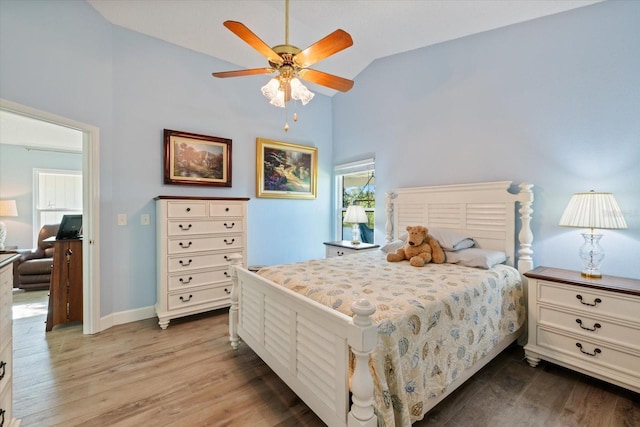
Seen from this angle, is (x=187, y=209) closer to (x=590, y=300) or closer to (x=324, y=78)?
(x=324, y=78)

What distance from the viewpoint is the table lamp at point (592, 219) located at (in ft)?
6.08

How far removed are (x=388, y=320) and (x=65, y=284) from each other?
320cm

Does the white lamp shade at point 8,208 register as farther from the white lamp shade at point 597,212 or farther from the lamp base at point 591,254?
the lamp base at point 591,254

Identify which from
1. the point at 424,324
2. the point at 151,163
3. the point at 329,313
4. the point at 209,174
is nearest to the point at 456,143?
the point at 424,324

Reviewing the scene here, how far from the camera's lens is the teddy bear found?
2.44m

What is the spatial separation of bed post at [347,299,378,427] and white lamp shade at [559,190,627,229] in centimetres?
187

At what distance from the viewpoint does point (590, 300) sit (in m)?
1.83

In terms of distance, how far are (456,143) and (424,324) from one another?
2.28 m

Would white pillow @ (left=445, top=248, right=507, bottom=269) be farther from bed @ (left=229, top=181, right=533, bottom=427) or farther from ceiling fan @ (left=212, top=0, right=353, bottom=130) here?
ceiling fan @ (left=212, top=0, right=353, bottom=130)

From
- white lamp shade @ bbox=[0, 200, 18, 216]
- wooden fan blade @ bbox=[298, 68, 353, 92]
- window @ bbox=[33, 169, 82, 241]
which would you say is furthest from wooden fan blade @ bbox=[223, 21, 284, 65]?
window @ bbox=[33, 169, 82, 241]

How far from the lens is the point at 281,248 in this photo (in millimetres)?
3980

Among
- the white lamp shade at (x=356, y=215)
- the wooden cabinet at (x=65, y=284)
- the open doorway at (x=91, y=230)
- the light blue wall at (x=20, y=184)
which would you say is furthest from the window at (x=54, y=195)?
the white lamp shade at (x=356, y=215)

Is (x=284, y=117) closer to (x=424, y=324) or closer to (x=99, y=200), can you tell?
(x=99, y=200)

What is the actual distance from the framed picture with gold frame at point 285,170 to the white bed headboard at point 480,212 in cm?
149
